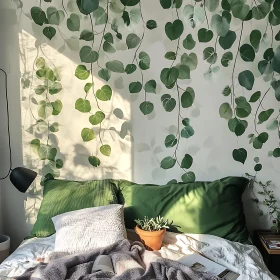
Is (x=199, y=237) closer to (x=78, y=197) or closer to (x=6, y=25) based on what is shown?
(x=78, y=197)

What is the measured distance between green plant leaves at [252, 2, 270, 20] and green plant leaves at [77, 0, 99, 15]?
1010mm

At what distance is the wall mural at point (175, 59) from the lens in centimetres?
259

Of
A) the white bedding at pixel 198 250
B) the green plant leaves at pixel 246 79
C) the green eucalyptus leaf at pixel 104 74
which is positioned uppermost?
the green eucalyptus leaf at pixel 104 74

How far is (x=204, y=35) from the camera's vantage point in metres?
2.61

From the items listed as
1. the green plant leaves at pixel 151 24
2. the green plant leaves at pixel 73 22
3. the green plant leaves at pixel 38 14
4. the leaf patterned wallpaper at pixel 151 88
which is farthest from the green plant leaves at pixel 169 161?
the green plant leaves at pixel 38 14

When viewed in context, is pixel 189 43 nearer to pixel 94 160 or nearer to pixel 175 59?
pixel 175 59

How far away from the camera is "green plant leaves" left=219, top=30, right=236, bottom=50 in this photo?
2592 millimetres

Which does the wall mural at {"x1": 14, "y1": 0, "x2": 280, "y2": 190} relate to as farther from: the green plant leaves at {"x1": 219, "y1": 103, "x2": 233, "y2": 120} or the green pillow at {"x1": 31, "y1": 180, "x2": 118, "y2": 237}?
the green pillow at {"x1": 31, "y1": 180, "x2": 118, "y2": 237}

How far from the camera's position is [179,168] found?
2756 mm

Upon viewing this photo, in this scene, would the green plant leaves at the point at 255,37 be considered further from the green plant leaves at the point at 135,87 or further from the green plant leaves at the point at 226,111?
the green plant leaves at the point at 135,87

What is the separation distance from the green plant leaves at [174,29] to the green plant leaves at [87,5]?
48cm

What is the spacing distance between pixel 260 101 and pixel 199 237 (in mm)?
973

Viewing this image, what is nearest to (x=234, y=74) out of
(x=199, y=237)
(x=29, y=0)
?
(x=199, y=237)

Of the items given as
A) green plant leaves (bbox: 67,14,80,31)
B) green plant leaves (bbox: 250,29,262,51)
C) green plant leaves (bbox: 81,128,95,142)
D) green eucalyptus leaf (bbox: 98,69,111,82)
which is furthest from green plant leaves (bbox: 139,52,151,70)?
green plant leaves (bbox: 250,29,262,51)
